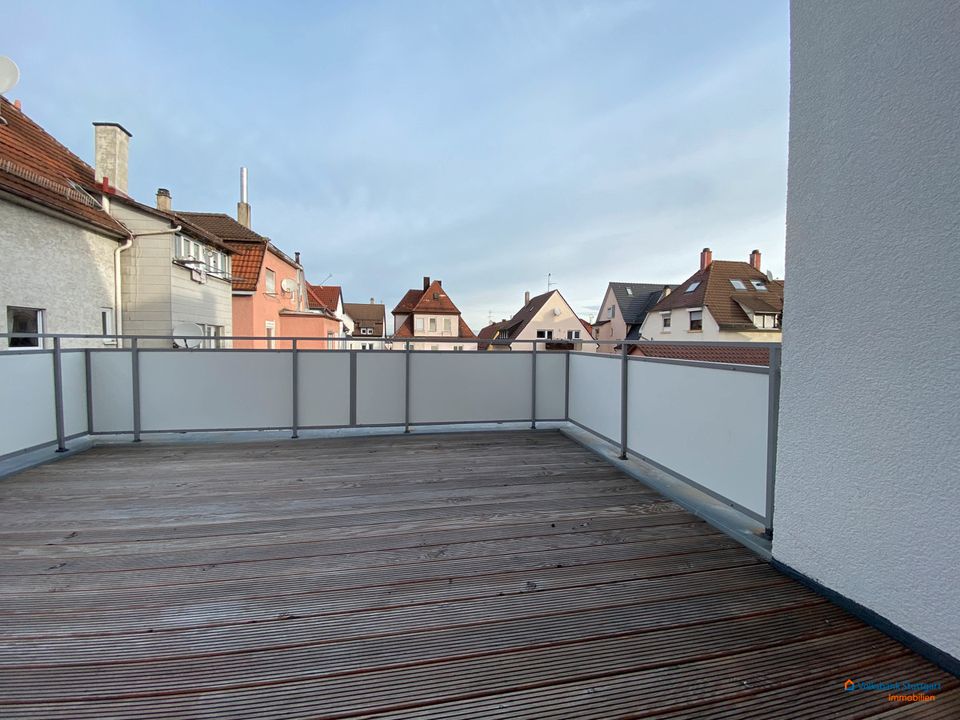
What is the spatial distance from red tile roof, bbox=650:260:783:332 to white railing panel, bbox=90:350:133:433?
2422cm

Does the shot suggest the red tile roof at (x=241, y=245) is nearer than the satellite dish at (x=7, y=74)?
No

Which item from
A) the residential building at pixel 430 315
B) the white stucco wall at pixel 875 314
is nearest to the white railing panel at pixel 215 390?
the white stucco wall at pixel 875 314

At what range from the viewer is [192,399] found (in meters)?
4.23

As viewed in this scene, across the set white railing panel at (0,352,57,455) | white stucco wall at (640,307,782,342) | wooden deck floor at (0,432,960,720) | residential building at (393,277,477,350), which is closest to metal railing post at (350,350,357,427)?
wooden deck floor at (0,432,960,720)

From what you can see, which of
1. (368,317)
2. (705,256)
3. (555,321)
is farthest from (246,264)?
(368,317)

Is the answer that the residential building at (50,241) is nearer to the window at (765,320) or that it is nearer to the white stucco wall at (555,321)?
the window at (765,320)

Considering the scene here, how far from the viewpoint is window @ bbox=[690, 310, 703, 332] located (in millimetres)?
23969

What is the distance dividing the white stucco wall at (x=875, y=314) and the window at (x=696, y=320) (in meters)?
24.6

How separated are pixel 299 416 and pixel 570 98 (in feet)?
27.2

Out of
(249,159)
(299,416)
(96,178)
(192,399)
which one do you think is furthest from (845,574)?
(249,159)

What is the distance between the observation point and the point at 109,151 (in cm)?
1108

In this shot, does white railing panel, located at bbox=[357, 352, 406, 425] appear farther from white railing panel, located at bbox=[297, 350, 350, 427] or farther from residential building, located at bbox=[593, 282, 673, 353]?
residential building, located at bbox=[593, 282, 673, 353]

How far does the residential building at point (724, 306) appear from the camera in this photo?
880 inches

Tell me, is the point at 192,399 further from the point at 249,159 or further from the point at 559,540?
the point at 249,159
